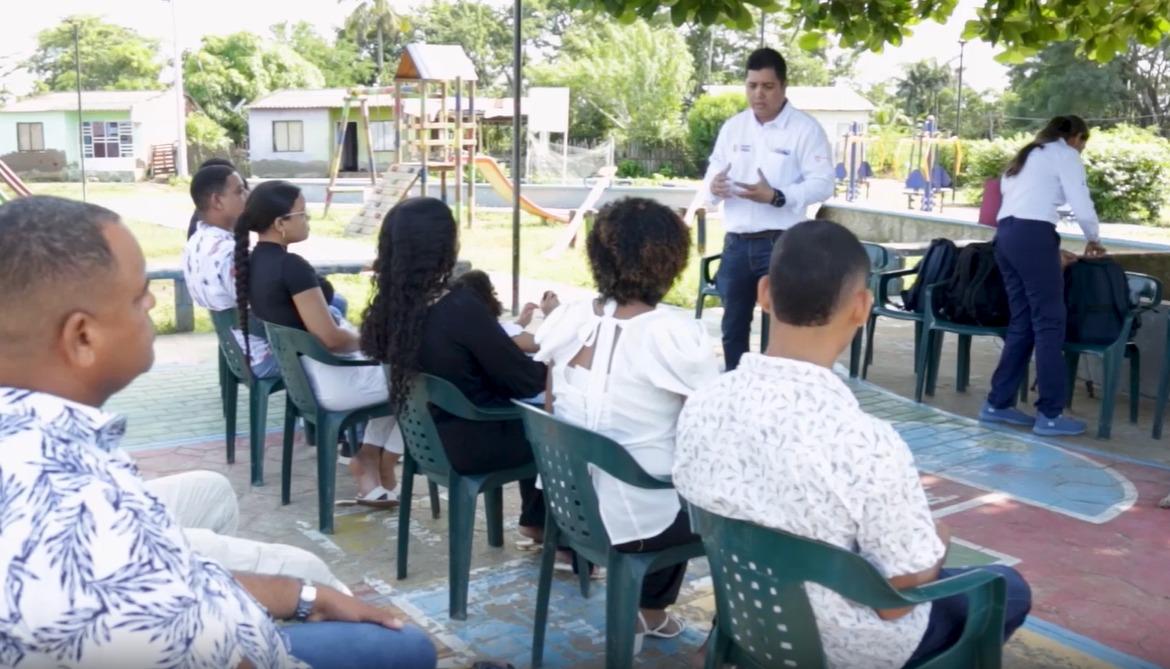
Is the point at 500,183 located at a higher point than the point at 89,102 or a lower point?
lower

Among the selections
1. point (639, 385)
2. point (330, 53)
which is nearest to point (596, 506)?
point (639, 385)

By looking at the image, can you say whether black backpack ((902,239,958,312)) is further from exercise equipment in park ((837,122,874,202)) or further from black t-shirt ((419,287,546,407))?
exercise equipment in park ((837,122,874,202))

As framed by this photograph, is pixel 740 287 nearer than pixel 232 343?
No

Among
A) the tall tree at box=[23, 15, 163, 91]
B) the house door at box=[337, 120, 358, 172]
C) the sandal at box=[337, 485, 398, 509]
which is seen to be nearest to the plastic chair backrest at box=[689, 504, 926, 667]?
the sandal at box=[337, 485, 398, 509]

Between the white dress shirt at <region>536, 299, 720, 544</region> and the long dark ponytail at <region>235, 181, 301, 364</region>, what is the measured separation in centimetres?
196

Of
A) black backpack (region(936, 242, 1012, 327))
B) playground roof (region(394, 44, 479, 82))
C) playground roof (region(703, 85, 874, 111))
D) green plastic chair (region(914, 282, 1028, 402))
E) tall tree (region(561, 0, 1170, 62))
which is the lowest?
green plastic chair (region(914, 282, 1028, 402))

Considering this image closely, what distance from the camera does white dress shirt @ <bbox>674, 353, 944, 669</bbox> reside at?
220cm

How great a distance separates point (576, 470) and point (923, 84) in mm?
79479

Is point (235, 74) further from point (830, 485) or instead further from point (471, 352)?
point (830, 485)

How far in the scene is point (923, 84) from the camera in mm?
77000

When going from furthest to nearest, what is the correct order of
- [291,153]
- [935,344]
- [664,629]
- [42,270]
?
[291,153] → [935,344] → [664,629] → [42,270]

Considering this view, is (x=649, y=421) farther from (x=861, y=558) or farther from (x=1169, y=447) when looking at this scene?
(x=1169, y=447)

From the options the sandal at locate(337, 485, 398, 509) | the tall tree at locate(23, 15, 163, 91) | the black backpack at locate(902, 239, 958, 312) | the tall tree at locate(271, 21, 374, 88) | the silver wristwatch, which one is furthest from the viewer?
the tall tree at locate(271, 21, 374, 88)

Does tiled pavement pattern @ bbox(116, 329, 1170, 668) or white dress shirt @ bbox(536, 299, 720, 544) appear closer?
white dress shirt @ bbox(536, 299, 720, 544)
